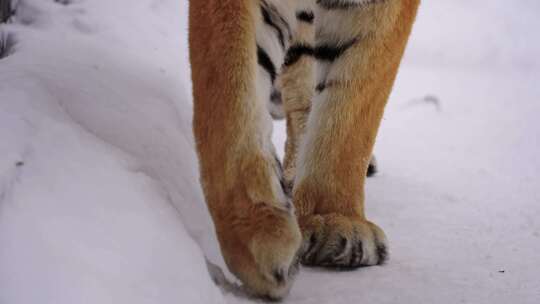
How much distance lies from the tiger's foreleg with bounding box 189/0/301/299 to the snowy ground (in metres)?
0.06

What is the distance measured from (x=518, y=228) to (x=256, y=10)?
0.75 meters

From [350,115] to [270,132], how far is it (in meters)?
0.22

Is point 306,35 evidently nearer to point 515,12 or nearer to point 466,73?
point 466,73

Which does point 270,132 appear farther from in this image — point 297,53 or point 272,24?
point 297,53

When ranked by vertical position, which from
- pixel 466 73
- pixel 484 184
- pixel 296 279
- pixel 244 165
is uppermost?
pixel 244 165

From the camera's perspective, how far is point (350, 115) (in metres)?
1.29

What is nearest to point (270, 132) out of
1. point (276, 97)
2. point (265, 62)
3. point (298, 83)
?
point (265, 62)

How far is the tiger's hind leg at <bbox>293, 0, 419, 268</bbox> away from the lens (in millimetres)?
1240

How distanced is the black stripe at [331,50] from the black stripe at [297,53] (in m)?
0.59

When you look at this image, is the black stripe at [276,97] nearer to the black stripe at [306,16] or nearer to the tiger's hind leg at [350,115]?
the black stripe at [306,16]

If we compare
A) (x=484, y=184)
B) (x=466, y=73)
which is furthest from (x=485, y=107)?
(x=484, y=184)

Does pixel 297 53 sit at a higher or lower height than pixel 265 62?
lower

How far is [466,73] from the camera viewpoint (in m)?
3.78

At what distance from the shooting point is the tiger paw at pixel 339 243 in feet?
3.81
